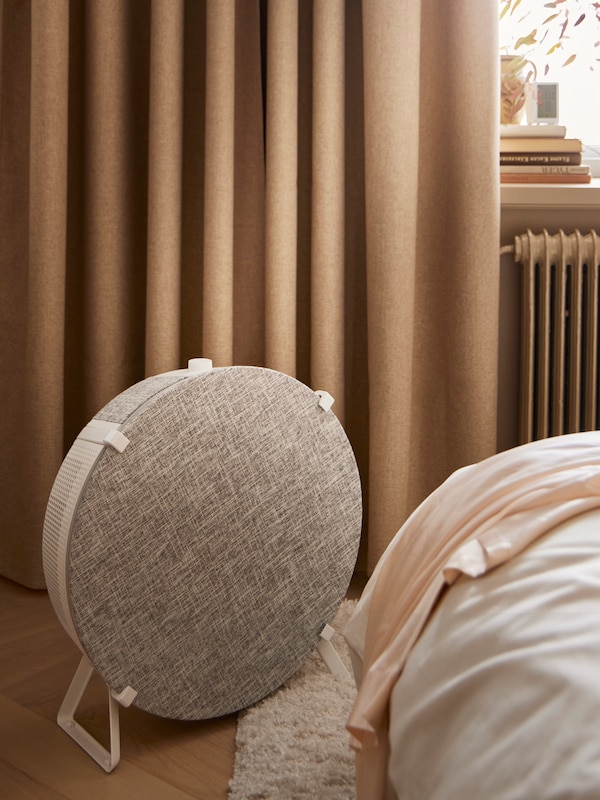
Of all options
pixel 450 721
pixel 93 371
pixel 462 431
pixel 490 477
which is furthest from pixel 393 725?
pixel 93 371

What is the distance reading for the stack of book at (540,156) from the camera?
1.90 m

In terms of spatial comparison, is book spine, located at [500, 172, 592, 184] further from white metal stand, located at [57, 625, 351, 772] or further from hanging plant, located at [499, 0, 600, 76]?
white metal stand, located at [57, 625, 351, 772]

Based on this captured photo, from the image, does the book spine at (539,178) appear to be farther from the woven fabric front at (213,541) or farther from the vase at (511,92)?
the woven fabric front at (213,541)

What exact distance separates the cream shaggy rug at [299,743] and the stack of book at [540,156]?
4.13 ft

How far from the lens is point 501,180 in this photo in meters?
1.92

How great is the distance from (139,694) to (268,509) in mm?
340

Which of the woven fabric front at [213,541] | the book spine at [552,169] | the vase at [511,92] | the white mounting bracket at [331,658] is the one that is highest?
the vase at [511,92]

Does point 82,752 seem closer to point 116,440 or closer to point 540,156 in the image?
point 116,440

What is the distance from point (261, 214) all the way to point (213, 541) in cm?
98

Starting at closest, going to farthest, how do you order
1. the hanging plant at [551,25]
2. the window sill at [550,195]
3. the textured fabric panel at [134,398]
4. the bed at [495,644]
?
the bed at [495,644] < the textured fabric panel at [134,398] < the window sill at [550,195] < the hanging plant at [551,25]

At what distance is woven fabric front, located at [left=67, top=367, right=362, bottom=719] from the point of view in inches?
44.0

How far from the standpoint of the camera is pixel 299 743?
1156mm

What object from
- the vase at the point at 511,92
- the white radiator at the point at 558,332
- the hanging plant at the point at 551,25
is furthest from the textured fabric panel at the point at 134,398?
the hanging plant at the point at 551,25

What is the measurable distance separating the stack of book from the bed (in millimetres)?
1266
